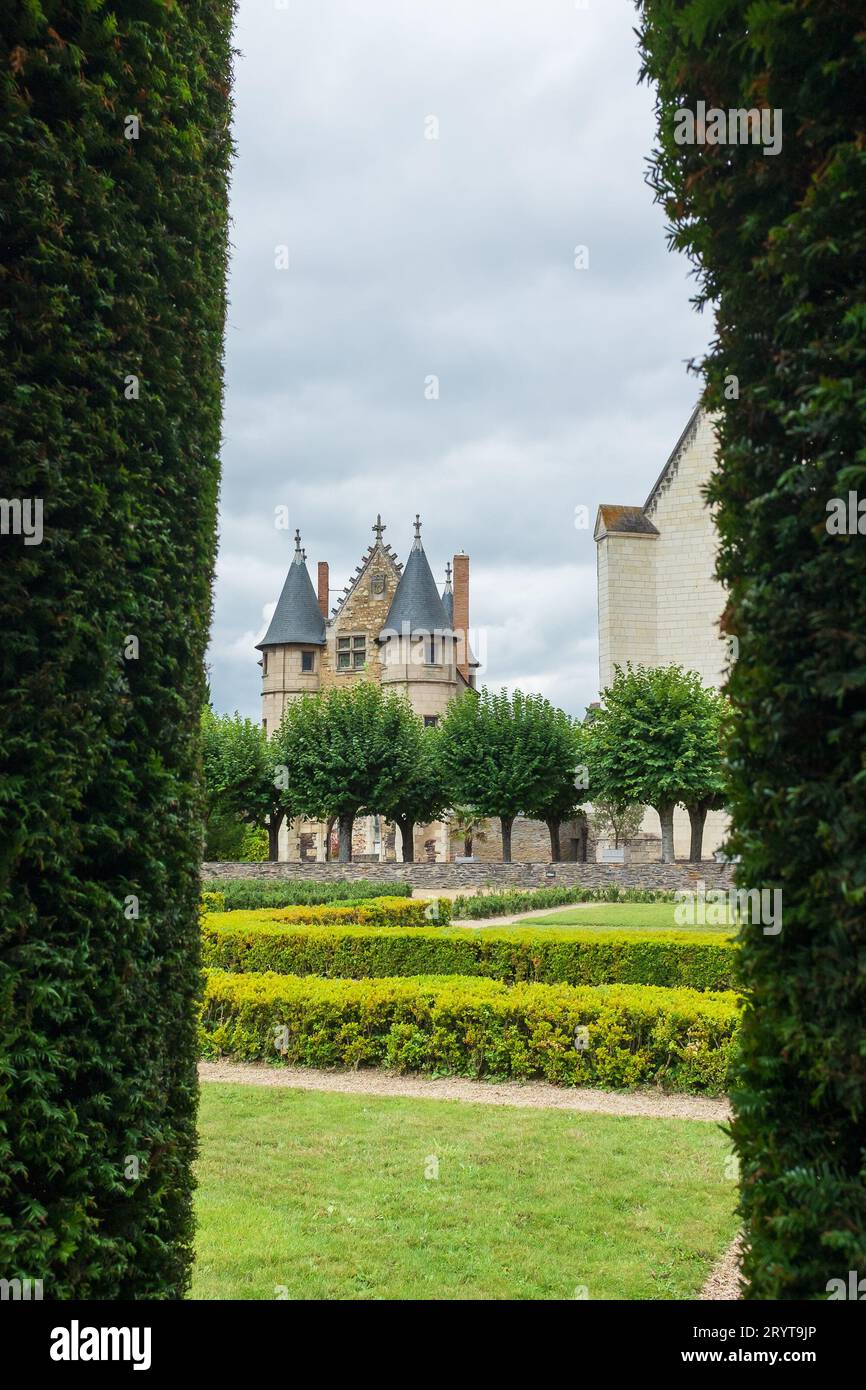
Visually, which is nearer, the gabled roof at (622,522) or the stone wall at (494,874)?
the stone wall at (494,874)

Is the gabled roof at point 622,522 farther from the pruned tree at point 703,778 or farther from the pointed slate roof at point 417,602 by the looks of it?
the pointed slate roof at point 417,602

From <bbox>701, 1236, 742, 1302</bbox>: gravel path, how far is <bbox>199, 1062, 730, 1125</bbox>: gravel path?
245 cm

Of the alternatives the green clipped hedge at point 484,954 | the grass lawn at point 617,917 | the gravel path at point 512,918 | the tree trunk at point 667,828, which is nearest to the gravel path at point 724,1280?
the green clipped hedge at point 484,954

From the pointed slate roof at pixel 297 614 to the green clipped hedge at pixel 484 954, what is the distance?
3761 centimetres

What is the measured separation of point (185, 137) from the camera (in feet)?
13.1

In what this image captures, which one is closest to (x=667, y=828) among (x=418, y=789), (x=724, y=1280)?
(x=418, y=789)

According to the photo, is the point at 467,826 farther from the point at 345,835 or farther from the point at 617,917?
the point at 617,917

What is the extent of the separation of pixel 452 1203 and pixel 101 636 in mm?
4318

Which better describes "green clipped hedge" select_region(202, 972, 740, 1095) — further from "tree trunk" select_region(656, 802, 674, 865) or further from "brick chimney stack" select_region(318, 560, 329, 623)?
"brick chimney stack" select_region(318, 560, 329, 623)

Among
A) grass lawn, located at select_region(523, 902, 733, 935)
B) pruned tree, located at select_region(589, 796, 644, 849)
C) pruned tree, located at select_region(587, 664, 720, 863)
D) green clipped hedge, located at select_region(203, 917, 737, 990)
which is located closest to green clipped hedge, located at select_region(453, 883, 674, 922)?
grass lawn, located at select_region(523, 902, 733, 935)

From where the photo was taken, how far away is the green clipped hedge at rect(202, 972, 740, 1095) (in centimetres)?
866

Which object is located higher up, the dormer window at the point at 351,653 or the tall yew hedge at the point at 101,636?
the dormer window at the point at 351,653

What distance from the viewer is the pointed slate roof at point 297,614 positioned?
169 ft

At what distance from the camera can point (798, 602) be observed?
2.44 meters
